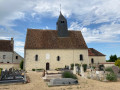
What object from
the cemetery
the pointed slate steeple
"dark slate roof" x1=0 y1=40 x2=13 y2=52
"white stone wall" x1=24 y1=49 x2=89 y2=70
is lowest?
the cemetery

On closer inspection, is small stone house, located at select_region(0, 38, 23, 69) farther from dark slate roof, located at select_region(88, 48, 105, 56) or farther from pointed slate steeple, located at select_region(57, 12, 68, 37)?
dark slate roof, located at select_region(88, 48, 105, 56)

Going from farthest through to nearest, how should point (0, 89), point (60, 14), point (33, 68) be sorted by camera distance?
1. point (60, 14)
2. point (33, 68)
3. point (0, 89)

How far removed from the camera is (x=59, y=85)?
29.9 ft

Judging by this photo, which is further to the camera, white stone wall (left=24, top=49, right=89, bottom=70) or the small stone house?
the small stone house

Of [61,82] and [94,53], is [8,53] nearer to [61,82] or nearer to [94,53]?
[94,53]

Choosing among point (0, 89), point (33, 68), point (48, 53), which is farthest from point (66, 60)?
point (0, 89)

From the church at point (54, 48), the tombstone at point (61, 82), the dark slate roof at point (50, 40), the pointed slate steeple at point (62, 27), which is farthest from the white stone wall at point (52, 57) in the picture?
the tombstone at point (61, 82)

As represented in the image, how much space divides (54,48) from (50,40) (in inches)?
88.6

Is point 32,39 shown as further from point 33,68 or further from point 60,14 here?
point 60,14

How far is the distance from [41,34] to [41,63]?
6699 mm

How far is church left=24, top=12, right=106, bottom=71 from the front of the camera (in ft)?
75.1

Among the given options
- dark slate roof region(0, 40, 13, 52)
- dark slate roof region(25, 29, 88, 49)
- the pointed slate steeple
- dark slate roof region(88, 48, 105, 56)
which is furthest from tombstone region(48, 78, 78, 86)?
dark slate roof region(0, 40, 13, 52)

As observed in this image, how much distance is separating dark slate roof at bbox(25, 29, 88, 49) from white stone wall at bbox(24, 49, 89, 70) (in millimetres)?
826

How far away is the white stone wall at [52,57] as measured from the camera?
74.3ft
